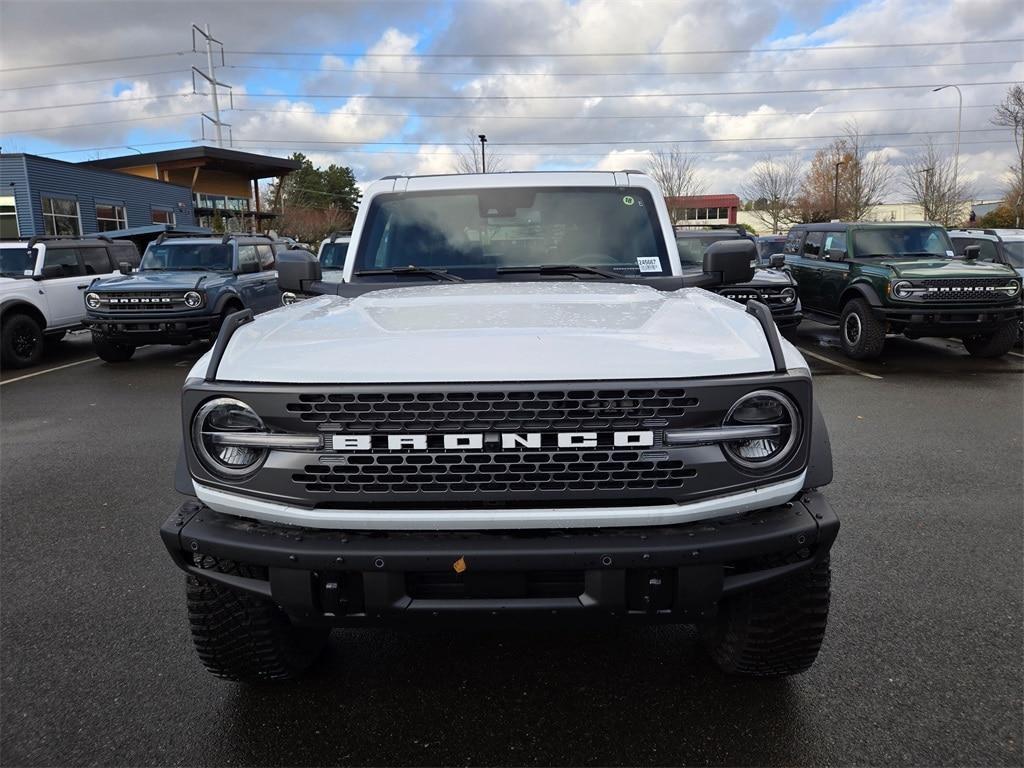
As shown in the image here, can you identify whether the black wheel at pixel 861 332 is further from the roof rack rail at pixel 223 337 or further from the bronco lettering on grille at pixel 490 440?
the roof rack rail at pixel 223 337

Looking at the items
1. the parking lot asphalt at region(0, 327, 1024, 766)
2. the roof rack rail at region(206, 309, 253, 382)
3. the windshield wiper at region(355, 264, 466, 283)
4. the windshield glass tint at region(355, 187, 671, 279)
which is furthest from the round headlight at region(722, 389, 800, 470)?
the windshield wiper at region(355, 264, 466, 283)

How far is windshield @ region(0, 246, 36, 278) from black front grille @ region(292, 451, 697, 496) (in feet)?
38.8

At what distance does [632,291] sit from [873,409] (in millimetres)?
5241

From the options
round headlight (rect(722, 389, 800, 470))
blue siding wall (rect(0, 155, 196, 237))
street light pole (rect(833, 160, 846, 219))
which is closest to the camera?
round headlight (rect(722, 389, 800, 470))

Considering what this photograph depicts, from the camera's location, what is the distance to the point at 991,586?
349 centimetres

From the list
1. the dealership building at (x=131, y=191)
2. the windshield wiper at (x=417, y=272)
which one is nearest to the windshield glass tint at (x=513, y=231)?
the windshield wiper at (x=417, y=272)

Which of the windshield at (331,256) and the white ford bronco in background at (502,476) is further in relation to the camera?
the windshield at (331,256)

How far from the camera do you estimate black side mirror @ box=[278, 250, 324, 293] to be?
3.78 m

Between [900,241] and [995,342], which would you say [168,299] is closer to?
[900,241]

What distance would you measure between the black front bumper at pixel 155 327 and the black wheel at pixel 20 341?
1162mm

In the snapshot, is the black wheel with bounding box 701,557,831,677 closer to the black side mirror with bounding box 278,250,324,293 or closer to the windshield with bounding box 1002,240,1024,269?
the black side mirror with bounding box 278,250,324,293

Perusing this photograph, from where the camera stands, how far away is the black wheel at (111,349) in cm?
1070

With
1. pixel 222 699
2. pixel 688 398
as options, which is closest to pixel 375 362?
pixel 688 398

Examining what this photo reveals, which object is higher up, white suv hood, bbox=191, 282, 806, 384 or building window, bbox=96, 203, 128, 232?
building window, bbox=96, 203, 128, 232
